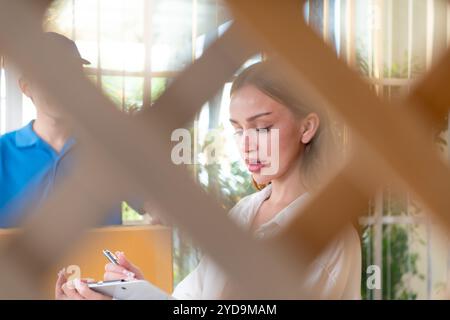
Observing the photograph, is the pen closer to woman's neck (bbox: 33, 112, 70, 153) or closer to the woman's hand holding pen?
the woman's hand holding pen

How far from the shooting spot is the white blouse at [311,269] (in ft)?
2.12

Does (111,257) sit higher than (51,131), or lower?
lower

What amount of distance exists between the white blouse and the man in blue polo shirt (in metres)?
0.10

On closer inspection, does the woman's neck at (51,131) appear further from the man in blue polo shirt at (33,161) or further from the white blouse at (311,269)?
the white blouse at (311,269)

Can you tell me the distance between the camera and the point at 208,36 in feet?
2.17

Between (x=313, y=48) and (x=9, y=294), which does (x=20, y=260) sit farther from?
(x=313, y=48)

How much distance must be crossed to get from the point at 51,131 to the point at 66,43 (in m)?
0.09

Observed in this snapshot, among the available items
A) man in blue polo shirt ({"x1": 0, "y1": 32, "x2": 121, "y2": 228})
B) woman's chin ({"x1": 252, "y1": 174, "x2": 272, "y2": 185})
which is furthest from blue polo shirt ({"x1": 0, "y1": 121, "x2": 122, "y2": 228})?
woman's chin ({"x1": 252, "y1": 174, "x2": 272, "y2": 185})

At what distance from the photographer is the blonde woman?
66cm

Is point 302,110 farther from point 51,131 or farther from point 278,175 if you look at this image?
point 51,131

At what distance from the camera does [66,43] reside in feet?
2.01

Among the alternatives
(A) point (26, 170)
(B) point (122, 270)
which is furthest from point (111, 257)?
(A) point (26, 170)

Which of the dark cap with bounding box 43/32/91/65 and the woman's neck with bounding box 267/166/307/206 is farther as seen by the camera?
the woman's neck with bounding box 267/166/307/206
